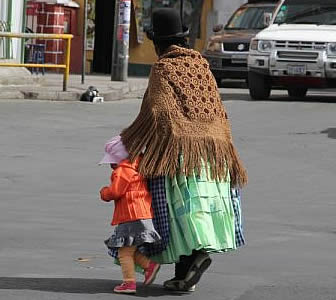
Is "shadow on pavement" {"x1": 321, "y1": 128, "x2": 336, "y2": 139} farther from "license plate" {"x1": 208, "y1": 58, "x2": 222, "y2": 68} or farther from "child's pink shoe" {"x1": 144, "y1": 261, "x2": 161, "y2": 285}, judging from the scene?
"child's pink shoe" {"x1": 144, "y1": 261, "x2": 161, "y2": 285}

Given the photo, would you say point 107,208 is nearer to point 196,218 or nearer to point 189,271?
point 189,271

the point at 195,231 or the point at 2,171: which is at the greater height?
the point at 195,231

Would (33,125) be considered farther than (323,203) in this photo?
Yes

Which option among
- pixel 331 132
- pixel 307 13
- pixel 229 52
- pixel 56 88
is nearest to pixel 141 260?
pixel 331 132

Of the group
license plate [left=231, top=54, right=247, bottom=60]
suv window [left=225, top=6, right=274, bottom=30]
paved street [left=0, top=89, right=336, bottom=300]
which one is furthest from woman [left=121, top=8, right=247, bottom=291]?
suv window [left=225, top=6, right=274, bottom=30]

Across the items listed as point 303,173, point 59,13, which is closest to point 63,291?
point 303,173

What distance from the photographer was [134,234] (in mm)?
7125

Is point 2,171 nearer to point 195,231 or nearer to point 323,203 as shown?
point 323,203

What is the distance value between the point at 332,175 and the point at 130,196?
22.7ft

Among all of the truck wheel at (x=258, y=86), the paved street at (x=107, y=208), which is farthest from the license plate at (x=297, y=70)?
the paved street at (x=107, y=208)

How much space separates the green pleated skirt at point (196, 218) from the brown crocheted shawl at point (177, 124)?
7cm

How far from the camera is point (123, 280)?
291 inches

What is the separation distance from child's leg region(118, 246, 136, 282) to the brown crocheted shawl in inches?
17.5

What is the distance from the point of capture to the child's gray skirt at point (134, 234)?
7086mm
